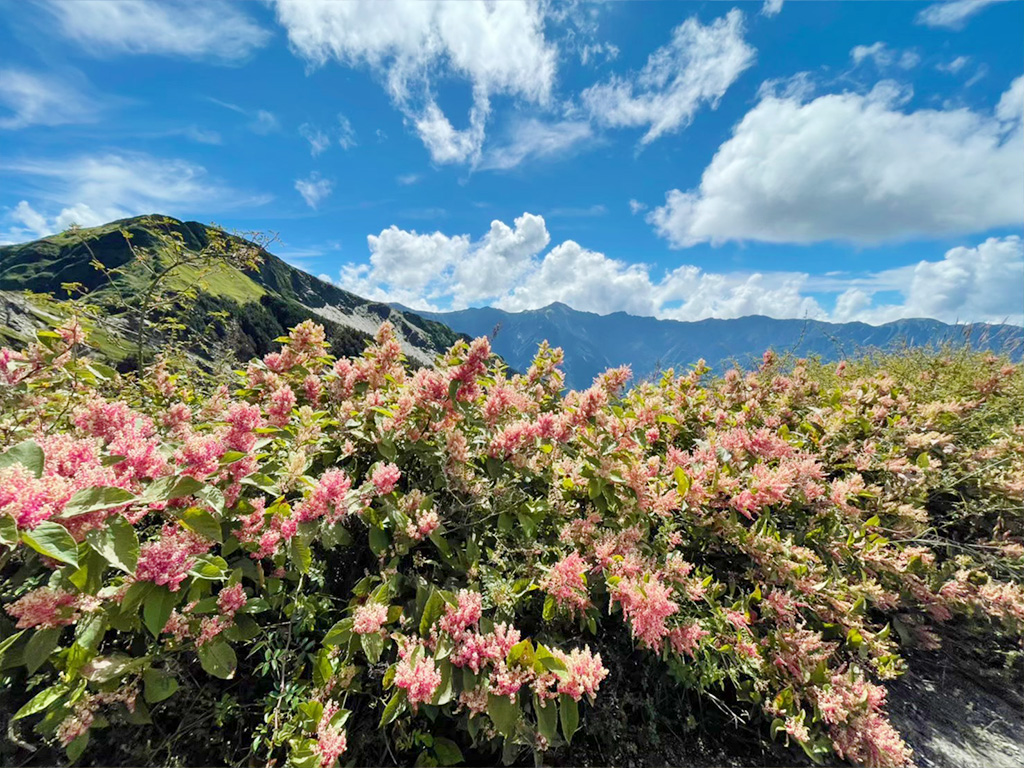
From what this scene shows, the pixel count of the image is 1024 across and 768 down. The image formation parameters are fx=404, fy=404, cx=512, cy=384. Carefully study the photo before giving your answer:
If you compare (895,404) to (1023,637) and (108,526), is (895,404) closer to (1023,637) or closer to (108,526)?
(1023,637)

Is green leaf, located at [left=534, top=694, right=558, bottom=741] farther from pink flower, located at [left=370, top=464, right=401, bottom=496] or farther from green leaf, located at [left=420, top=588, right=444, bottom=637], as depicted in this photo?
pink flower, located at [left=370, top=464, right=401, bottom=496]

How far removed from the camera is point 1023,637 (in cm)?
330

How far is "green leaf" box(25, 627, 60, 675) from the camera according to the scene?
1499 mm

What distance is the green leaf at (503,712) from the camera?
5.32 feet

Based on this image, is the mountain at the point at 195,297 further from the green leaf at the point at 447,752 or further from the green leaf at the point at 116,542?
the green leaf at the point at 447,752

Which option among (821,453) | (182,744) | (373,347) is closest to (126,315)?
(373,347)

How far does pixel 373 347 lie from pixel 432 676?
7.23 ft

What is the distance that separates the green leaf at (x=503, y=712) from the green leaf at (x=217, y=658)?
1118 mm

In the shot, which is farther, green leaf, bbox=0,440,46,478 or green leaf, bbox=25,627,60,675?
green leaf, bbox=25,627,60,675

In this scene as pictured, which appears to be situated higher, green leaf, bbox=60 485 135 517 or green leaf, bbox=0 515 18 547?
green leaf, bbox=60 485 135 517

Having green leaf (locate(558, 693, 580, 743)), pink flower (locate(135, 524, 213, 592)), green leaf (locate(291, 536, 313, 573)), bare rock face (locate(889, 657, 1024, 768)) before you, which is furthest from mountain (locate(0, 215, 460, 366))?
bare rock face (locate(889, 657, 1024, 768))

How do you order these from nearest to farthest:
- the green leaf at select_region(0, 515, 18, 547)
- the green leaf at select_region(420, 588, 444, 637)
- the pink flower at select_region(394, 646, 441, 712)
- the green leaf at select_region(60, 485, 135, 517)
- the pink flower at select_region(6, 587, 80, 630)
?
1. the green leaf at select_region(0, 515, 18, 547)
2. the green leaf at select_region(60, 485, 135, 517)
3. the pink flower at select_region(6, 587, 80, 630)
4. the pink flower at select_region(394, 646, 441, 712)
5. the green leaf at select_region(420, 588, 444, 637)

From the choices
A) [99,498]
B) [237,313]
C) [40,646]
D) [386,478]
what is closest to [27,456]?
[99,498]

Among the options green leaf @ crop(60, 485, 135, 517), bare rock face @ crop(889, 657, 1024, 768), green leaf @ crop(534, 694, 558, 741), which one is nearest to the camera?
green leaf @ crop(60, 485, 135, 517)
